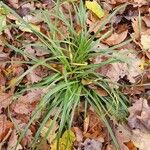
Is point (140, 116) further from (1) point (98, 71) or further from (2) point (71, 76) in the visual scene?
(2) point (71, 76)

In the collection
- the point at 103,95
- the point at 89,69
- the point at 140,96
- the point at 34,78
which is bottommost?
the point at 140,96

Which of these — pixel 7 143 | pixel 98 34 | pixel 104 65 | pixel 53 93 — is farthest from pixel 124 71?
pixel 7 143

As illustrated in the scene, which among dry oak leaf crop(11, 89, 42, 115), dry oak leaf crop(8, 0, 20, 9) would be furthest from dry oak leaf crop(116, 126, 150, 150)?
dry oak leaf crop(8, 0, 20, 9)

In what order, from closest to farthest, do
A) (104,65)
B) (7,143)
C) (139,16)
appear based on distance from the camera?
(7,143) → (104,65) → (139,16)

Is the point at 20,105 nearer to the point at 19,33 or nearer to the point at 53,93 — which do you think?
the point at 53,93

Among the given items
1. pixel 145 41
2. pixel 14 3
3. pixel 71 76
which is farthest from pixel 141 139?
pixel 14 3

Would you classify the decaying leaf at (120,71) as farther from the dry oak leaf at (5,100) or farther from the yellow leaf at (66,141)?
the dry oak leaf at (5,100)

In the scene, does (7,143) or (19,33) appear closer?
(7,143)
